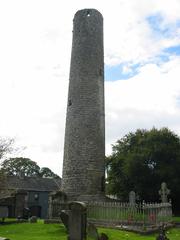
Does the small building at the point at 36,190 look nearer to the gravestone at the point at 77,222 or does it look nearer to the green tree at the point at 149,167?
the green tree at the point at 149,167

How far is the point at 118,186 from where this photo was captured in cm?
3534

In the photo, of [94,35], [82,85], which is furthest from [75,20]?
[82,85]

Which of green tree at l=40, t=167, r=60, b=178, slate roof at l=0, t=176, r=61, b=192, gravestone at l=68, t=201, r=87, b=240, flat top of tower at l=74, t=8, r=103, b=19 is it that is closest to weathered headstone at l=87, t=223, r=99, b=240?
gravestone at l=68, t=201, r=87, b=240

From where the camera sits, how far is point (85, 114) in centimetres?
2591

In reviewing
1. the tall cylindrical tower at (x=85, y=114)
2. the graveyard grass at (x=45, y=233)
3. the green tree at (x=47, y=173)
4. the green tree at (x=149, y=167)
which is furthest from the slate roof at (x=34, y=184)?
the graveyard grass at (x=45, y=233)

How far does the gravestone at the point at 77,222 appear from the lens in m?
13.5

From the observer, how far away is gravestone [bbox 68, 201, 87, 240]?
1352cm

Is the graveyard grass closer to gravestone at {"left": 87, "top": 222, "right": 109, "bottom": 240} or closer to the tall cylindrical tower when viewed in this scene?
gravestone at {"left": 87, "top": 222, "right": 109, "bottom": 240}

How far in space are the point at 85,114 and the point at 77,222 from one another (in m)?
12.9

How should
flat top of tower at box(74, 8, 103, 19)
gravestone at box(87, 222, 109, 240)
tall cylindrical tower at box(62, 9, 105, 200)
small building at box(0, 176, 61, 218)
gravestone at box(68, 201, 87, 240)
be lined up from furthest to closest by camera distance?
small building at box(0, 176, 61, 218), flat top of tower at box(74, 8, 103, 19), tall cylindrical tower at box(62, 9, 105, 200), gravestone at box(87, 222, 109, 240), gravestone at box(68, 201, 87, 240)

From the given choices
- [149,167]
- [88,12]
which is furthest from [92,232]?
[149,167]

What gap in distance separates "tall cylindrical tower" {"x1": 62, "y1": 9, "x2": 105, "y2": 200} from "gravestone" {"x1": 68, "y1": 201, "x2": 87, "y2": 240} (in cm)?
1098

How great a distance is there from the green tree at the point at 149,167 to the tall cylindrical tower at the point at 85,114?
26.6 feet

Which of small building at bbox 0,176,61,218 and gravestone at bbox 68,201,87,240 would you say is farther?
small building at bbox 0,176,61,218
